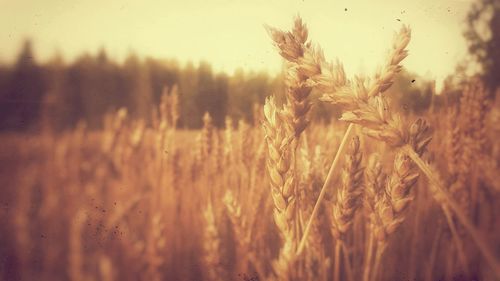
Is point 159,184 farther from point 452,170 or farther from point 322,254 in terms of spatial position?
point 452,170

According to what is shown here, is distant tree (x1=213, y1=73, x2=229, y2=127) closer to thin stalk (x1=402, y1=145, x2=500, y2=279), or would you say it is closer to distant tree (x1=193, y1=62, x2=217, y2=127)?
distant tree (x1=193, y1=62, x2=217, y2=127)

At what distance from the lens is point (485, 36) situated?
43.8 inches

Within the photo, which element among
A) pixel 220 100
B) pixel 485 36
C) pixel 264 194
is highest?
pixel 485 36

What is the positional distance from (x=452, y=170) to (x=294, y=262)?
1.94 feet

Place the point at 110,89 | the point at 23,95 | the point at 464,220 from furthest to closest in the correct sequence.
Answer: the point at 110,89, the point at 23,95, the point at 464,220

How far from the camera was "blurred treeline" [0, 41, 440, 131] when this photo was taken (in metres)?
0.89

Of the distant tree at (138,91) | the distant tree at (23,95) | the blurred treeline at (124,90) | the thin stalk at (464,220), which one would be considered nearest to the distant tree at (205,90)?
the blurred treeline at (124,90)

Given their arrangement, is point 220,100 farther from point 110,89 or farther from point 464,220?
point 464,220

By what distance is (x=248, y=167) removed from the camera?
100cm

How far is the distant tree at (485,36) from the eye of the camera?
0.93 m

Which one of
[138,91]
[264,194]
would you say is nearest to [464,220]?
[264,194]

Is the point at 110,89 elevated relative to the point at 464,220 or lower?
elevated

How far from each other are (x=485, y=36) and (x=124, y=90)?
3.97ft

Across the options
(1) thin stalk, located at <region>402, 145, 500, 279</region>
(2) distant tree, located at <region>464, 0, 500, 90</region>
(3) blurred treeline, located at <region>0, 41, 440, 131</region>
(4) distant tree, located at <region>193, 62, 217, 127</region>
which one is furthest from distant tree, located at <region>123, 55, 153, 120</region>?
(2) distant tree, located at <region>464, 0, 500, 90</region>
